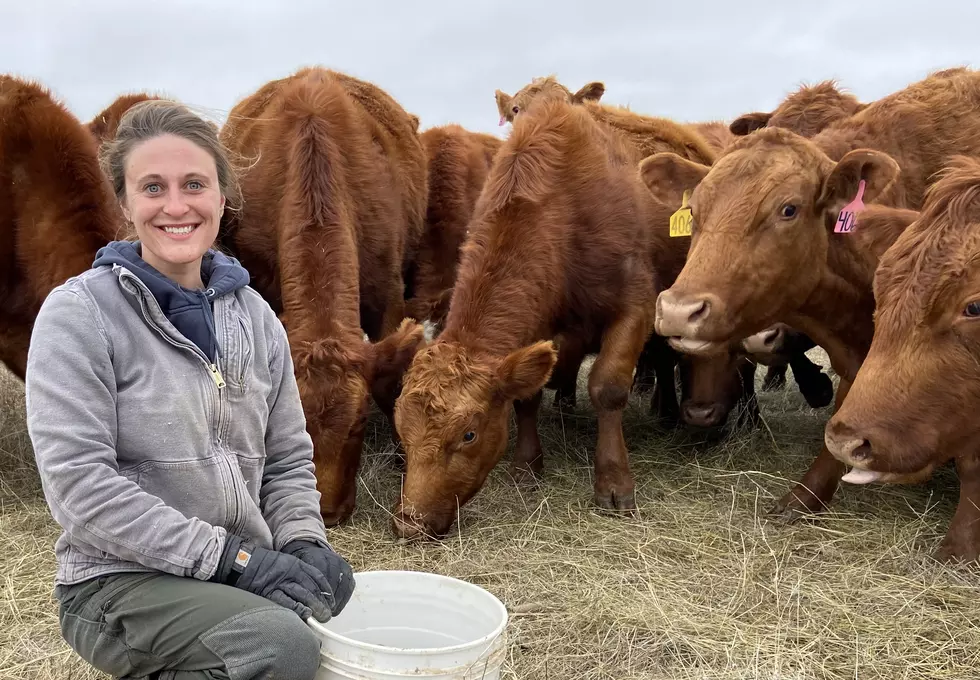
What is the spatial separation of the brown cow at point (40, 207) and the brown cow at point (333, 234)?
3.18 feet

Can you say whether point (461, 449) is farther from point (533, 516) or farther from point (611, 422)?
point (611, 422)

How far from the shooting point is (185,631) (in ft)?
7.17

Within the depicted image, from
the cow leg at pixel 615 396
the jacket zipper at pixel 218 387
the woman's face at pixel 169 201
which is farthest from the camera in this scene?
the cow leg at pixel 615 396

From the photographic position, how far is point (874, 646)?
3395mm

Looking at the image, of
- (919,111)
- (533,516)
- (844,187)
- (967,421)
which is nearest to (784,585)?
(967,421)

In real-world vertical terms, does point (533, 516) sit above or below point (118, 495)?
below

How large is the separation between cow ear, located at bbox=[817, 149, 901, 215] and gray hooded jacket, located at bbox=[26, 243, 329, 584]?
3.23 meters

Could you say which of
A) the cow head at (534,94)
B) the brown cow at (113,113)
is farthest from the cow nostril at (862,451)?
the cow head at (534,94)

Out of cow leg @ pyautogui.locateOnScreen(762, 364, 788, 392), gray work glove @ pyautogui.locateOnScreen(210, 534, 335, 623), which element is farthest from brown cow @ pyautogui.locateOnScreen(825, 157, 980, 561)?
cow leg @ pyautogui.locateOnScreen(762, 364, 788, 392)

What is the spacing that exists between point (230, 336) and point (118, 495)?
1.83ft

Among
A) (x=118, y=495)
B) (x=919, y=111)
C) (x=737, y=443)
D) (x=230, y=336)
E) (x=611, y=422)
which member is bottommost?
(x=737, y=443)

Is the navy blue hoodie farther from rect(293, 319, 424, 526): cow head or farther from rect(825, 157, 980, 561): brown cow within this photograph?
rect(825, 157, 980, 561): brown cow

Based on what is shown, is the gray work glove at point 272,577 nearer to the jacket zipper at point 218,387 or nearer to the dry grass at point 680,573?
the jacket zipper at point 218,387

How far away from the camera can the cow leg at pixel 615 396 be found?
507 cm
